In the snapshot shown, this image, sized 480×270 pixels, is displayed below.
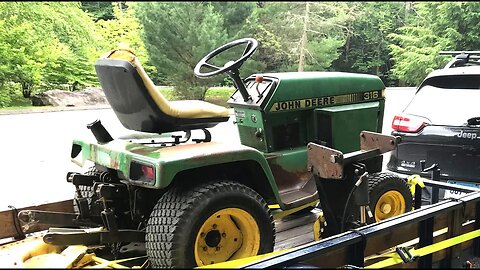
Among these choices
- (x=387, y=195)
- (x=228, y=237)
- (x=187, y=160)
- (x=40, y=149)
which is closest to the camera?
(x=187, y=160)

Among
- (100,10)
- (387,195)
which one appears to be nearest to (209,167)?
(387,195)

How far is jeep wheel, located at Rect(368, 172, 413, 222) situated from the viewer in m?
2.80

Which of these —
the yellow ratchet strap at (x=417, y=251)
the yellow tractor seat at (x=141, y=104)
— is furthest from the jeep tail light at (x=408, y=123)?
the yellow tractor seat at (x=141, y=104)

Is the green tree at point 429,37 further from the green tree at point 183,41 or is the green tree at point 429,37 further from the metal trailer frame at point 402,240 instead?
the metal trailer frame at point 402,240

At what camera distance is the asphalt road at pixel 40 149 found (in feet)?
16.5

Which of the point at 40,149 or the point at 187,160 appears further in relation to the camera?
the point at 40,149

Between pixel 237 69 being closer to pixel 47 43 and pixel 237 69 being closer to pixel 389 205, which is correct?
pixel 389 205

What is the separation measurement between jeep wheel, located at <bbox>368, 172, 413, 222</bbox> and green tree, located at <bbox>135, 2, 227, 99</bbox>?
3.65 metres

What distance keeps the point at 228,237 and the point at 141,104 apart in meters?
0.71

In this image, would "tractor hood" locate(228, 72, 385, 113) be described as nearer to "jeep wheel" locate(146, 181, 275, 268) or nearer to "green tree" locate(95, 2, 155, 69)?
"jeep wheel" locate(146, 181, 275, 268)

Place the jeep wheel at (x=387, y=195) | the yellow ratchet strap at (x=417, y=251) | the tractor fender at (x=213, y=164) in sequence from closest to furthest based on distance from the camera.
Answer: the tractor fender at (x=213, y=164) → the yellow ratchet strap at (x=417, y=251) → the jeep wheel at (x=387, y=195)

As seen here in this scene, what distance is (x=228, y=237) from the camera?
2.28 meters

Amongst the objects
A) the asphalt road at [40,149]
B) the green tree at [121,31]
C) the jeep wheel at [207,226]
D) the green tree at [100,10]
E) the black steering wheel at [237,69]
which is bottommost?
the asphalt road at [40,149]

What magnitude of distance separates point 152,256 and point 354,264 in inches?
32.6
